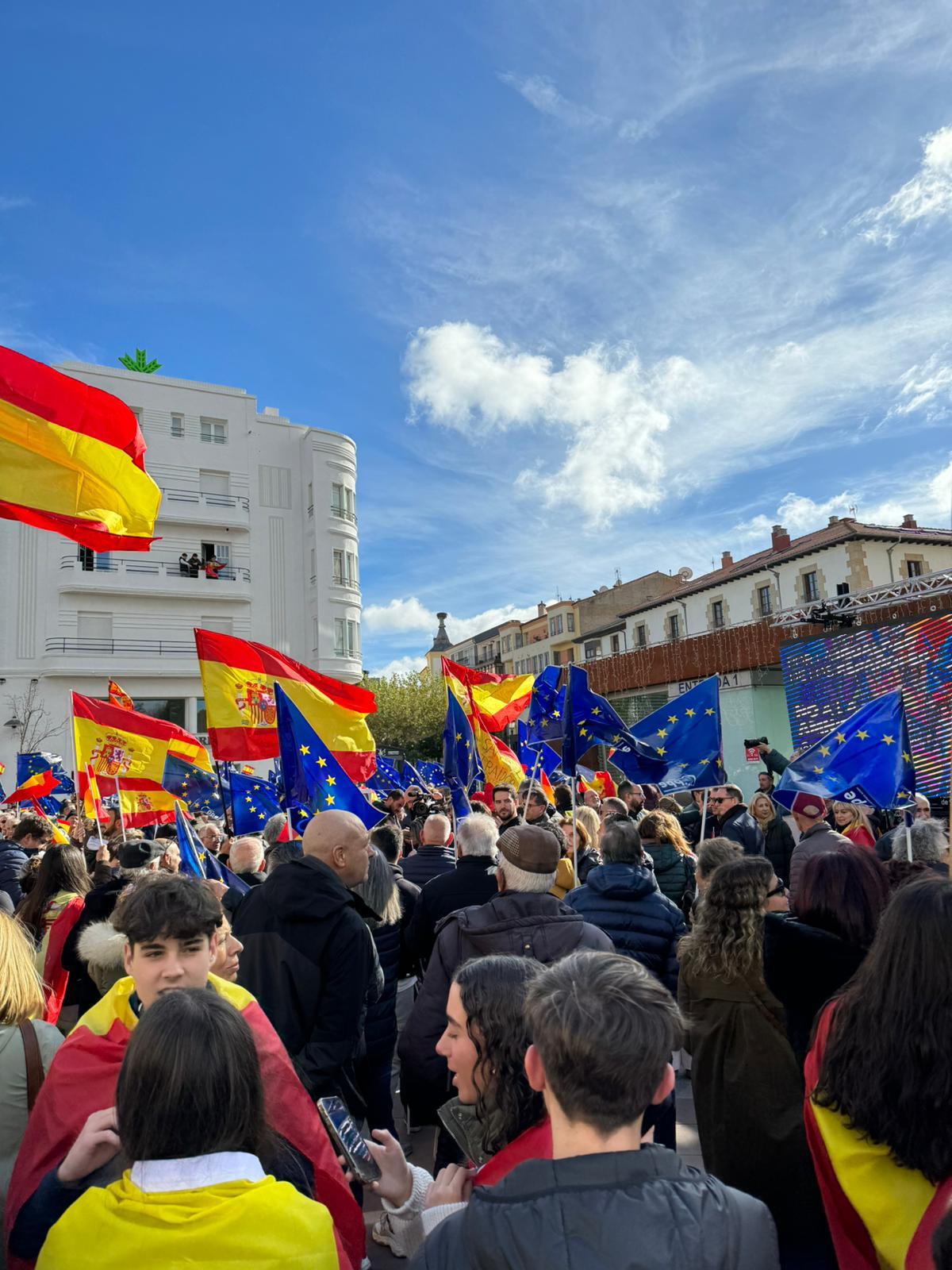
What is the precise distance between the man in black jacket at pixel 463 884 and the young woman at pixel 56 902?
1.96 meters

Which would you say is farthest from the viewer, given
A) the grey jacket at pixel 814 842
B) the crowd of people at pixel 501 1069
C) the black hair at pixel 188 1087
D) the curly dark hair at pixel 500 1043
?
the grey jacket at pixel 814 842

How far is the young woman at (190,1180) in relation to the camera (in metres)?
1.67

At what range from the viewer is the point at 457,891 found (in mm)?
5238

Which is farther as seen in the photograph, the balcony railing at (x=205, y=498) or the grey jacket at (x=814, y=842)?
the balcony railing at (x=205, y=498)

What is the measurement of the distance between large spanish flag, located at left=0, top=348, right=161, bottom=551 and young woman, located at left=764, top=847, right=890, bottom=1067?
146 inches

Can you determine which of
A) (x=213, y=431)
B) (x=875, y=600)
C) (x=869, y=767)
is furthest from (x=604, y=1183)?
(x=213, y=431)

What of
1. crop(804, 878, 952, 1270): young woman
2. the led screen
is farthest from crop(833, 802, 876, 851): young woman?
crop(804, 878, 952, 1270): young woman

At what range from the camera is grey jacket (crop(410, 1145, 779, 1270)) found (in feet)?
4.86

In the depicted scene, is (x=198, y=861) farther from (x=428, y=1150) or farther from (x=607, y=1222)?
(x=607, y=1222)

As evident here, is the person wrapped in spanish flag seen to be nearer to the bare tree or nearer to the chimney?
Result: the bare tree

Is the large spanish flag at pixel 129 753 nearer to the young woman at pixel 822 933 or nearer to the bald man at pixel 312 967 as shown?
the bald man at pixel 312 967

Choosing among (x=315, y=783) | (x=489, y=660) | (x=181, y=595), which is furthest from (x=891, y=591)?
(x=489, y=660)

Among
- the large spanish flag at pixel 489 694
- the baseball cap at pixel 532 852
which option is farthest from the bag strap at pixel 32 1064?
the large spanish flag at pixel 489 694

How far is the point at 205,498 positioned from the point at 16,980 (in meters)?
36.2
